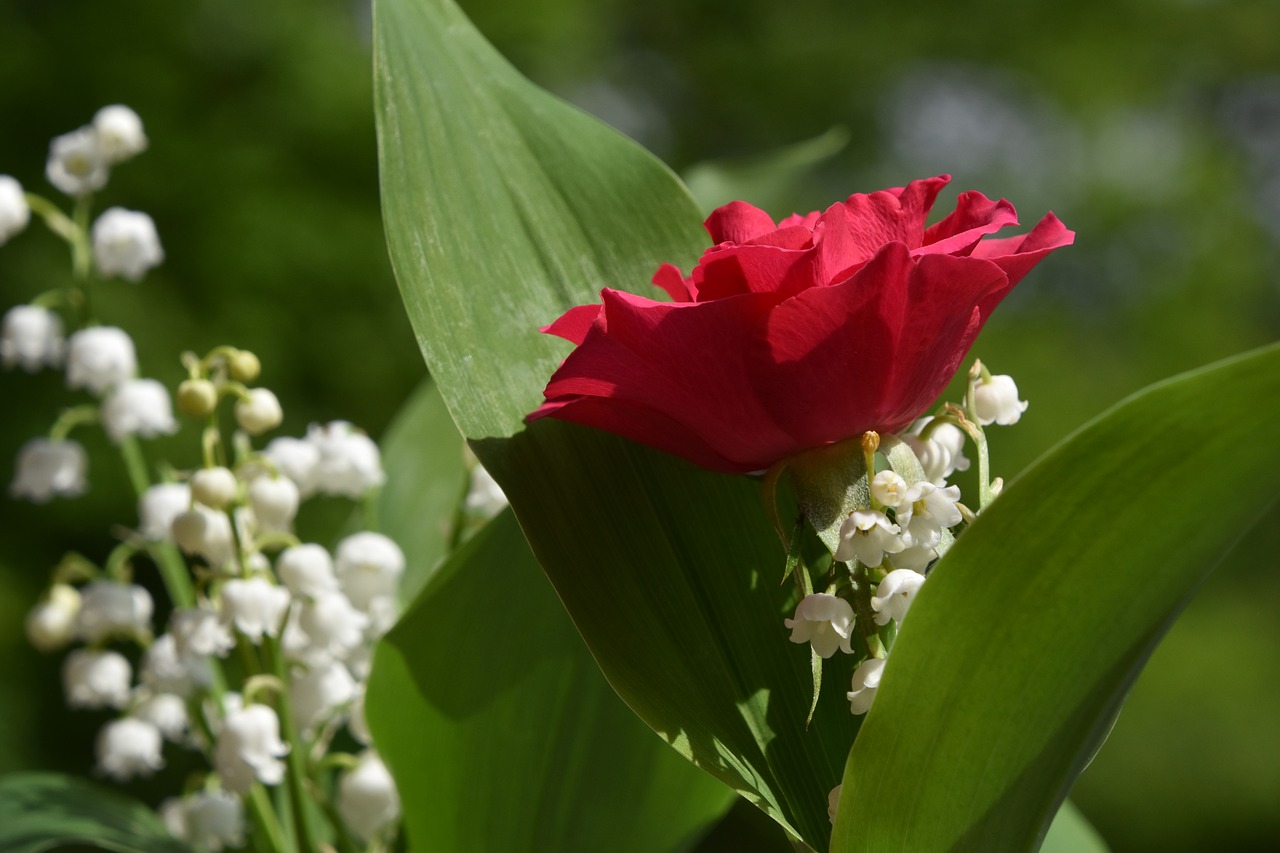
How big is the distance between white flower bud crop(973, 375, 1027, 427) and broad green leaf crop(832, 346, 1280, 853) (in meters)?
0.06

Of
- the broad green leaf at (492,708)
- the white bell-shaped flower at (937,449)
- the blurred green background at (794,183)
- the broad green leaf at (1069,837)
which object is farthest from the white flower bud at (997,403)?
the blurred green background at (794,183)

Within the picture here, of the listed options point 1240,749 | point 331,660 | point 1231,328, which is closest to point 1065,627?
point 331,660

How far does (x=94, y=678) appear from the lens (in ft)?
1.27

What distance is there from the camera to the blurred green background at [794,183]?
1.92m

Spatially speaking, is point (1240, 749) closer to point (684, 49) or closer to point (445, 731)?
point (684, 49)

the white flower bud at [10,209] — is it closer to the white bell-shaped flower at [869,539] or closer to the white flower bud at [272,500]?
the white flower bud at [272,500]

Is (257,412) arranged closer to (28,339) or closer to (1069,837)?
(28,339)

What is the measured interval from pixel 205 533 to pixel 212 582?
0.20ft

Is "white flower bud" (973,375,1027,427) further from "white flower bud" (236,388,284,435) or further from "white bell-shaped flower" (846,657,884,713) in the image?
"white flower bud" (236,388,284,435)

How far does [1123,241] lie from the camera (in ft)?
8.68

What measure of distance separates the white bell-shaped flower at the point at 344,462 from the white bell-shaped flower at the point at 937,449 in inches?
6.7

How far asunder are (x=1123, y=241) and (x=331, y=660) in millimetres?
2613

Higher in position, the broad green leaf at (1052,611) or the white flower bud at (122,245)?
the white flower bud at (122,245)

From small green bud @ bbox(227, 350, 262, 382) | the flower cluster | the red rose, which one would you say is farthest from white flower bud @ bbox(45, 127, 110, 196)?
the red rose
